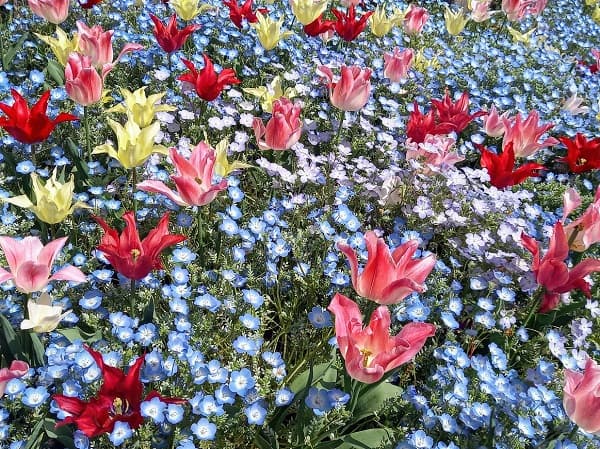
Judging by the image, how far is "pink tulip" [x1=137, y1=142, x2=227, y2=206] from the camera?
2.11 m

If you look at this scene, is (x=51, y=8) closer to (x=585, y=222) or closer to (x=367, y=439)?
(x=367, y=439)

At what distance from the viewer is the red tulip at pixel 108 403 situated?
1563mm

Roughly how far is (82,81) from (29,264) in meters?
1.05

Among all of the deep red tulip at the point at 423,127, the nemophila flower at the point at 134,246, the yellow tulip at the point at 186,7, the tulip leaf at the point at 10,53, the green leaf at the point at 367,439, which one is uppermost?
the nemophila flower at the point at 134,246

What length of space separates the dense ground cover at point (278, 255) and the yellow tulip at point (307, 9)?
17 mm

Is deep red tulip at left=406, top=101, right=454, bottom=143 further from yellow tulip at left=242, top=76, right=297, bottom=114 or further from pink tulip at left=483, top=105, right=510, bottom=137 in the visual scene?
yellow tulip at left=242, top=76, right=297, bottom=114

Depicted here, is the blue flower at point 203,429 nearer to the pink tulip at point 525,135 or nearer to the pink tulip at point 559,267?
the pink tulip at point 559,267

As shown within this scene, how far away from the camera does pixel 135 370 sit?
1608mm

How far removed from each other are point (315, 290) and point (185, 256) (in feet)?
1.78

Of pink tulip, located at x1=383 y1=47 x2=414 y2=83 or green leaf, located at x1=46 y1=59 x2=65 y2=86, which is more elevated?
pink tulip, located at x1=383 y1=47 x2=414 y2=83

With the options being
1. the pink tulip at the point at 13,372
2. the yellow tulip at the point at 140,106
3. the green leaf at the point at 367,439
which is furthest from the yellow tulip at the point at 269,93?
the pink tulip at the point at 13,372

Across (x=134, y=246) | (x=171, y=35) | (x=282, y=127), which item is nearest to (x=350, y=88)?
(x=282, y=127)

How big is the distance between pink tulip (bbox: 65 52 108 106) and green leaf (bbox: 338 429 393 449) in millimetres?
1719

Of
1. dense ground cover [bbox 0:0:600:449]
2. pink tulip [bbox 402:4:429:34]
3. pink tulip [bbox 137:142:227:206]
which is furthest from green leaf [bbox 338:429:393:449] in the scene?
pink tulip [bbox 402:4:429:34]
